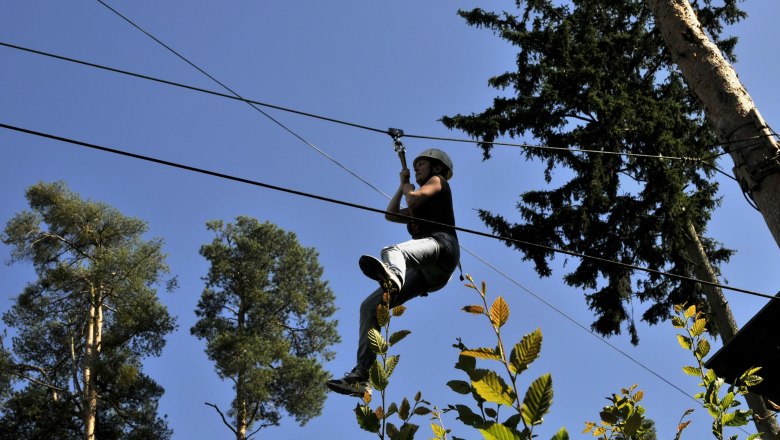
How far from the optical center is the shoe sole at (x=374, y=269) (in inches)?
135

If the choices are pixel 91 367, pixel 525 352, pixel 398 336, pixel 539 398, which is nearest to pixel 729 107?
pixel 398 336

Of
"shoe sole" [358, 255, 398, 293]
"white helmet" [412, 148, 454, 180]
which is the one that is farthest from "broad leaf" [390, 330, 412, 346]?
"white helmet" [412, 148, 454, 180]

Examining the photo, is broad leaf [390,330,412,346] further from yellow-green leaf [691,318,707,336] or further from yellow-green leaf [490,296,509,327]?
yellow-green leaf [691,318,707,336]

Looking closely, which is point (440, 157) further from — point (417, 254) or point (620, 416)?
point (620, 416)

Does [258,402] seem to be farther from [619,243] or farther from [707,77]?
[707,77]

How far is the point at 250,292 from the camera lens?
78.3 feet

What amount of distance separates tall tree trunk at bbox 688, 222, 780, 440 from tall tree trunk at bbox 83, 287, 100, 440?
16570mm

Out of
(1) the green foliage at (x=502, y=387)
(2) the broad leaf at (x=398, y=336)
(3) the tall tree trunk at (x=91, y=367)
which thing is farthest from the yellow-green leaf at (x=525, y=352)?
(3) the tall tree trunk at (x=91, y=367)

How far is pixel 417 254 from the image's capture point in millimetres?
3768

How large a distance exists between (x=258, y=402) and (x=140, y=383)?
3.90 metres

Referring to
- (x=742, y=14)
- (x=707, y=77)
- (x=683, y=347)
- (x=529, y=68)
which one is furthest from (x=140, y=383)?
(x=683, y=347)

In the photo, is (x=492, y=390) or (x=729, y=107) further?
(x=729, y=107)

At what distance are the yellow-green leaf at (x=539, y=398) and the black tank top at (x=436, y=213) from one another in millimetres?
2879

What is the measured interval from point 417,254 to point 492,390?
8.37 feet
